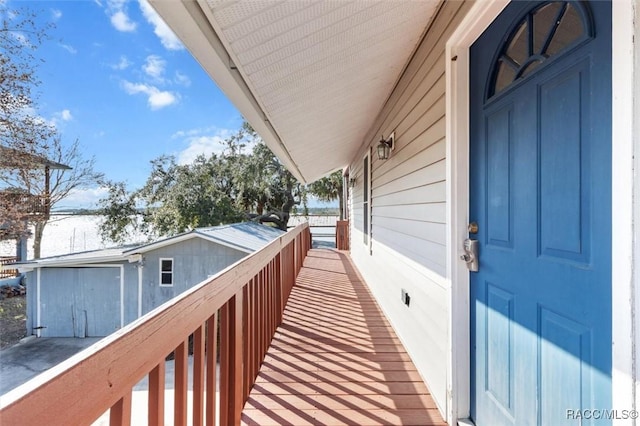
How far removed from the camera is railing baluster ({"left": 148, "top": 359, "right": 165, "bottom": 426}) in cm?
87

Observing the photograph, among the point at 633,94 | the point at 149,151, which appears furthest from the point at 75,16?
the point at 633,94

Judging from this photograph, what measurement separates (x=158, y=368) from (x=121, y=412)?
15cm

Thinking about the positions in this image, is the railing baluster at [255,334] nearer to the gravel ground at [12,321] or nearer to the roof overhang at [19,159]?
the roof overhang at [19,159]

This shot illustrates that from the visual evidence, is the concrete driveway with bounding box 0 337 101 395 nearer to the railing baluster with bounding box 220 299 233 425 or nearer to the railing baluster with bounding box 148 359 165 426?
the railing baluster with bounding box 220 299 233 425

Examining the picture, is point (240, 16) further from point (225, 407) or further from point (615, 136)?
point (225, 407)

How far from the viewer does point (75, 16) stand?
8.84 meters

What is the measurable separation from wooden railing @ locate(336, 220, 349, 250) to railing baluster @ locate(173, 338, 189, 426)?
948 centimetres

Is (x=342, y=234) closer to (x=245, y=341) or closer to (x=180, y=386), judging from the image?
(x=245, y=341)

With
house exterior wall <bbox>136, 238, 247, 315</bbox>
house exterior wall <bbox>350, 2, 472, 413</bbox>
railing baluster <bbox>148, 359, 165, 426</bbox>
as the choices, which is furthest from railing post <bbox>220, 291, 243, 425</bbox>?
house exterior wall <bbox>136, 238, 247, 315</bbox>

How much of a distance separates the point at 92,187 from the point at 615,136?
18183 mm

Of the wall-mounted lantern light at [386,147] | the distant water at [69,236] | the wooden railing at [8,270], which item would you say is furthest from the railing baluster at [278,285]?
the wooden railing at [8,270]

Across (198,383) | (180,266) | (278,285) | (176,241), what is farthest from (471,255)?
(180,266)

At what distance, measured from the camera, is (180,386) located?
1.04 meters

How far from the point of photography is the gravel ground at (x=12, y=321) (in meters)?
9.48
